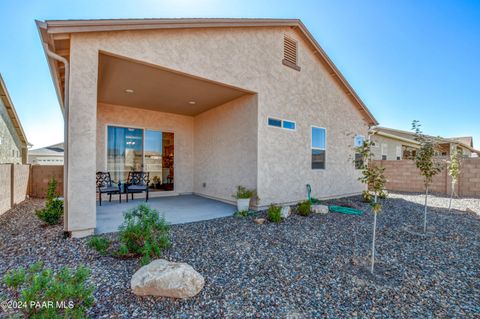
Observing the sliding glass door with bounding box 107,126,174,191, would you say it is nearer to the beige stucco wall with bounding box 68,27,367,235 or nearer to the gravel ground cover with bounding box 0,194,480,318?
the beige stucco wall with bounding box 68,27,367,235

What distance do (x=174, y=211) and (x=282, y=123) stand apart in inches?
164

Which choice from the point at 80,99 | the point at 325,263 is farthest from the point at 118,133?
the point at 325,263

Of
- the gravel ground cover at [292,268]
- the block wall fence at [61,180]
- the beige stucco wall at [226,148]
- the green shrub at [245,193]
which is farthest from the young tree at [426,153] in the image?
the green shrub at [245,193]

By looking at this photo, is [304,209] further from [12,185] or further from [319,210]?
[12,185]

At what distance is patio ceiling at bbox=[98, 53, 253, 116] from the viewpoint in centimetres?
487

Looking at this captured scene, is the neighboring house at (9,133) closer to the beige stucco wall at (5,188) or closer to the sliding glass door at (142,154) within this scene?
the beige stucco wall at (5,188)

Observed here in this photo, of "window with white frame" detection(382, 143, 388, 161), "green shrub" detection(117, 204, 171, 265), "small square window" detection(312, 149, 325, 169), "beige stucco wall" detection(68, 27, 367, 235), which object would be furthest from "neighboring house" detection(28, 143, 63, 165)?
"window with white frame" detection(382, 143, 388, 161)

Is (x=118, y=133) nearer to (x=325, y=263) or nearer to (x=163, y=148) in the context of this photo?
(x=163, y=148)

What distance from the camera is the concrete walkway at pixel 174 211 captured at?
4.87m

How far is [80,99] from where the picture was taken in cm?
382

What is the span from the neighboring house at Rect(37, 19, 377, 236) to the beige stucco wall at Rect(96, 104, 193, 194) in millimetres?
35

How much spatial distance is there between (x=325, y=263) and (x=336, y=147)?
21.2 feet

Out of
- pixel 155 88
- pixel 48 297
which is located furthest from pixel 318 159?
pixel 48 297

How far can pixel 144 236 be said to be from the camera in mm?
3303
